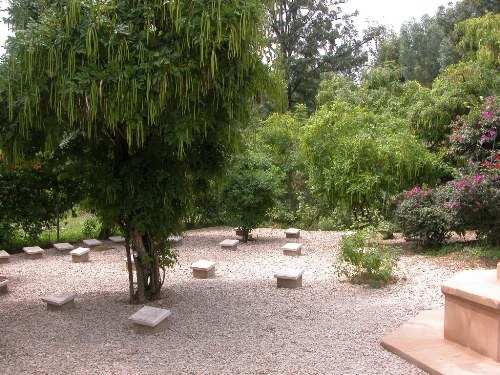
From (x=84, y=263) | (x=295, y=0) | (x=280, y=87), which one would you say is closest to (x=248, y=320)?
(x=280, y=87)

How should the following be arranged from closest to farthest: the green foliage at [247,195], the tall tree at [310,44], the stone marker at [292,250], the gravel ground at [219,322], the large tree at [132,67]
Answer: the gravel ground at [219,322] → the large tree at [132,67] → the stone marker at [292,250] → the green foliage at [247,195] → the tall tree at [310,44]

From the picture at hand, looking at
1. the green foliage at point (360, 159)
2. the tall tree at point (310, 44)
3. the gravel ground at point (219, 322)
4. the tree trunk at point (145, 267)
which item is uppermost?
the tall tree at point (310, 44)

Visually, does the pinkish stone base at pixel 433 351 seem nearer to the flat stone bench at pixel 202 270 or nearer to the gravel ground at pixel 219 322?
the gravel ground at pixel 219 322

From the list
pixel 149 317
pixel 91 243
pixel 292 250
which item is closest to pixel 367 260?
pixel 292 250

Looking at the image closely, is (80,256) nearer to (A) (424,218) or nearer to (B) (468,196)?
(A) (424,218)

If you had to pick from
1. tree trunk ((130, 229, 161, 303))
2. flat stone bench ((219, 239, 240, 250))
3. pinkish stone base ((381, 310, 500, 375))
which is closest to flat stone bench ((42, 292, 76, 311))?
tree trunk ((130, 229, 161, 303))

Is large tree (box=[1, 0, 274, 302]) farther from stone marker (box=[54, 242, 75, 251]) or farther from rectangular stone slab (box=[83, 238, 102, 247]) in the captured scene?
rectangular stone slab (box=[83, 238, 102, 247])

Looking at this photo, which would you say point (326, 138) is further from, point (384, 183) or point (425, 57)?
point (425, 57)

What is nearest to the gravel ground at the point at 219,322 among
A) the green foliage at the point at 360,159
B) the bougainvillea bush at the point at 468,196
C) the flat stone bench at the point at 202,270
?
the flat stone bench at the point at 202,270

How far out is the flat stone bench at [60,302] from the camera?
17.3 feet

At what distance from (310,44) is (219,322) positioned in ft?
68.2

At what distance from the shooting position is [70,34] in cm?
398

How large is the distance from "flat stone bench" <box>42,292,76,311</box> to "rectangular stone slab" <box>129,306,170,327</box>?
1.26 m

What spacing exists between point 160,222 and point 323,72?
19.6 meters
